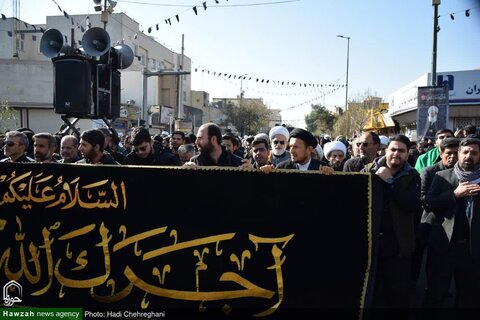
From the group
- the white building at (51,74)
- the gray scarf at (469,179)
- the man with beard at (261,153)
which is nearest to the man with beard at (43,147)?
the man with beard at (261,153)

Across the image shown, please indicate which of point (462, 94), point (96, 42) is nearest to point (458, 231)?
point (96, 42)

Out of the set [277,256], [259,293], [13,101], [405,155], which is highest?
[13,101]

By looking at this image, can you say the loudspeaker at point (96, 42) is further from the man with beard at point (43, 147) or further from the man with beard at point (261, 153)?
the man with beard at point (261, 153)

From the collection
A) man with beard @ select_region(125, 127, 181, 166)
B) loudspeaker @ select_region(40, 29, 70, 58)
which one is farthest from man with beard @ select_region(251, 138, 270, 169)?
loudspeaker @ select_region(40, 29, 70, 58)

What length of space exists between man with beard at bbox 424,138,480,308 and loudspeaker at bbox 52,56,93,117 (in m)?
4.34

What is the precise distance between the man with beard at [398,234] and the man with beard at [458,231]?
1.04 feet

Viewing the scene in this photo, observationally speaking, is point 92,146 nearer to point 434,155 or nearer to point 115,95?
point 115,95

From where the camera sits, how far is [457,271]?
3.67 metres

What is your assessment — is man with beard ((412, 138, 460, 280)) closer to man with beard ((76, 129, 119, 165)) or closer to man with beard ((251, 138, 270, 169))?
man with beard ((251, 138, 270, 169))

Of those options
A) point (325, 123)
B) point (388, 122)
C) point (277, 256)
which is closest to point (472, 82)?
point (388, 122)

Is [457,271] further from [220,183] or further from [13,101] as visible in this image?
[13,101]

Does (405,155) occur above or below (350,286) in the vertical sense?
above

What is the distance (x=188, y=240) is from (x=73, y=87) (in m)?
3.48

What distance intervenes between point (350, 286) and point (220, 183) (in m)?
1.19
